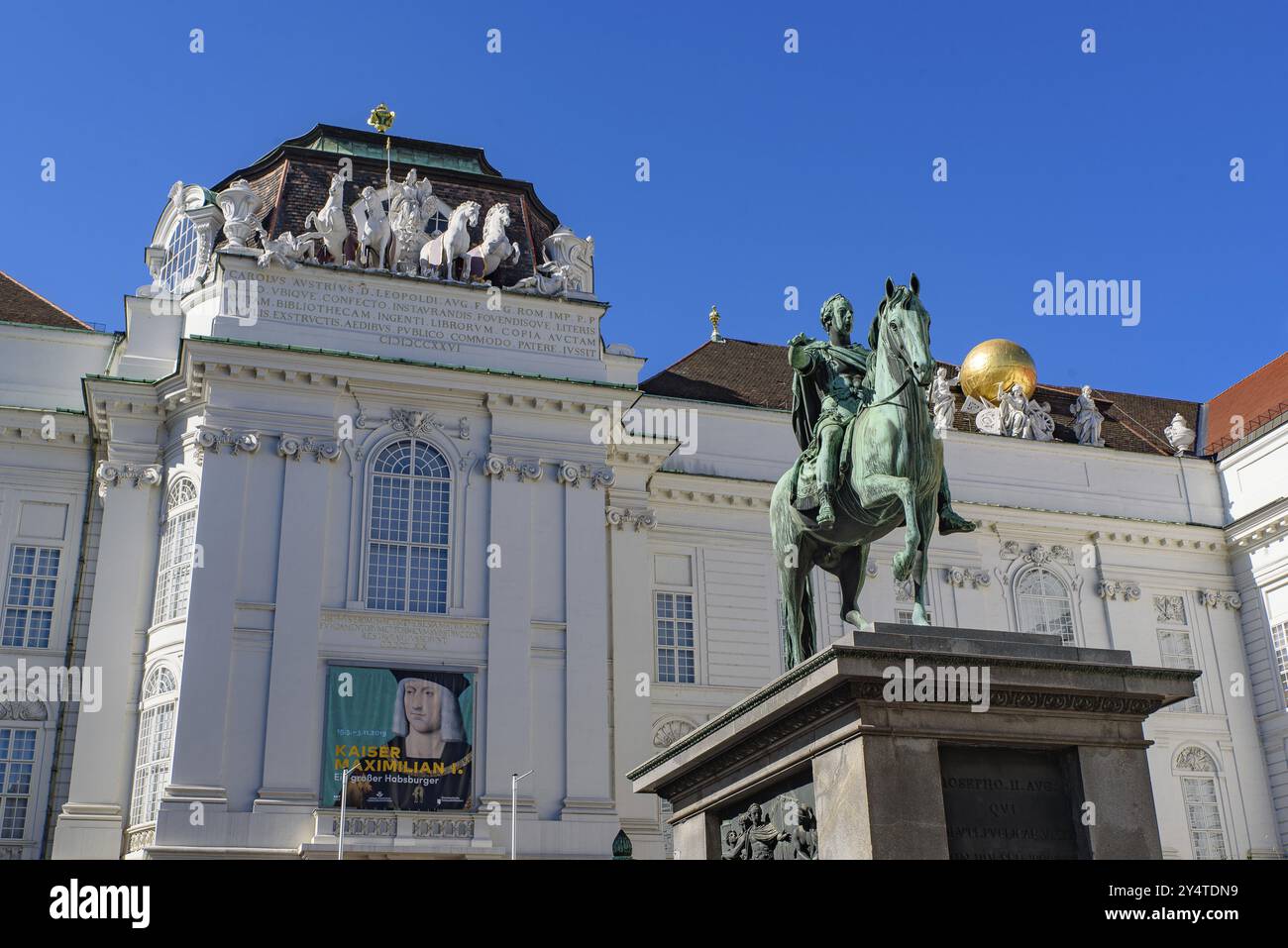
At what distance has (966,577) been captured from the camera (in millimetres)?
37531

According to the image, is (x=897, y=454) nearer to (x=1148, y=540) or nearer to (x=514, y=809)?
(x=514, y=809)

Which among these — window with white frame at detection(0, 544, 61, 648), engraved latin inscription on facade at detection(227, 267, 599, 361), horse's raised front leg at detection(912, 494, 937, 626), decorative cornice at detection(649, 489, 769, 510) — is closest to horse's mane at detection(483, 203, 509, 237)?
engraved latin inscription on facade at detection(227, 267, 599, 361)

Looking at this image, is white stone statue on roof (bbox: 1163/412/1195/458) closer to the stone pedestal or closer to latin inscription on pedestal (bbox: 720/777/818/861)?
latin inscription on pedestal (bbox: 720/777/818/861)

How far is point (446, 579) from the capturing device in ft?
98.2

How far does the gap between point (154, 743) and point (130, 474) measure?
20.0 feet

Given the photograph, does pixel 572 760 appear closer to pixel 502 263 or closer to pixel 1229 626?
pixel 502 263

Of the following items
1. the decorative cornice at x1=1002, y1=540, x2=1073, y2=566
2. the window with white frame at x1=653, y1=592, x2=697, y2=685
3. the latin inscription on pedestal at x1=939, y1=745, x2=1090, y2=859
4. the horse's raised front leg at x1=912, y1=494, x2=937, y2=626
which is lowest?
the latin inscription on pedestal at x1=939, y1=745, x2=1090, y2=859

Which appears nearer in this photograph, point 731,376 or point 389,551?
point 389,551

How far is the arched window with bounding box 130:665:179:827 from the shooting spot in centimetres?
2759

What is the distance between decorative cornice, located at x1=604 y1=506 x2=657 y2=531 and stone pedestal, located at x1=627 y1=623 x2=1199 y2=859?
76.4 feet

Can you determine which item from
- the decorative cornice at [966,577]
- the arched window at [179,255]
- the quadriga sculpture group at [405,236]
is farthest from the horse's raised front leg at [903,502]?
the decorative cornice at [966,577]

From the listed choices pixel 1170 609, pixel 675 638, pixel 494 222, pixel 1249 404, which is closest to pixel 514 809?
pixel 675 638
